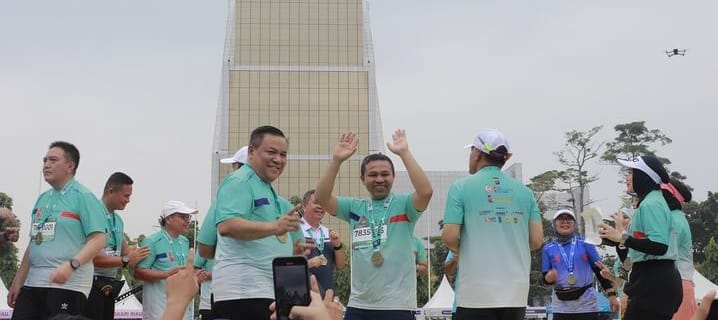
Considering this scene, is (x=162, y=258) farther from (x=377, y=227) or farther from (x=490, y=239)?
(x=490, y=239)

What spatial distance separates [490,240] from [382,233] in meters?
0.98

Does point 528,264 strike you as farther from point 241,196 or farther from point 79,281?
point 79,281

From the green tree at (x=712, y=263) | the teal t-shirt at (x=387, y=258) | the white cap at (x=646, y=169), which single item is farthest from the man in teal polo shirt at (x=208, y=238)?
the green tree at (x=712, y=263)

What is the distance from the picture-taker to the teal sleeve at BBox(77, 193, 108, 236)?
262 inches

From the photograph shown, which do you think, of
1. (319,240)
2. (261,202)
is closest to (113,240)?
(319,240)

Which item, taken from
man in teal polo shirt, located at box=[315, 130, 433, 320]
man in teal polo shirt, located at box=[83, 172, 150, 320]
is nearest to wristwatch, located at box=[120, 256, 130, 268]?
man in teal polo shirt, located at box=[83, 172, 150, 320]

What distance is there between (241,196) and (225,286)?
1.85ft

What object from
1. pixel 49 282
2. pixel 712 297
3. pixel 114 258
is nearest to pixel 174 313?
pixel 712 297

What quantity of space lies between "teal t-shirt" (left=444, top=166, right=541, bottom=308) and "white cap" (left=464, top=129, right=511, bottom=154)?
15 centimetres

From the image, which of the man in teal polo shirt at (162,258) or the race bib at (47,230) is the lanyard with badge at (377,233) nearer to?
the race bib at (47,230)

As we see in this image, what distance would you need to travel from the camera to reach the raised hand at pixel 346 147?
621cm

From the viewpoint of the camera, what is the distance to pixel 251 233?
17.0ft

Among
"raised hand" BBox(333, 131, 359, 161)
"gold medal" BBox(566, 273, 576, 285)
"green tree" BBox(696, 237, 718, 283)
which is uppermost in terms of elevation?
"raised hand" BBox(333, 131, 359, 161)

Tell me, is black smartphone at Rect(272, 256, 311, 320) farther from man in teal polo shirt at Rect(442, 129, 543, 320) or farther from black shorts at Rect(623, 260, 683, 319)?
black shorts at Rect(623, 260, 683, 319)
